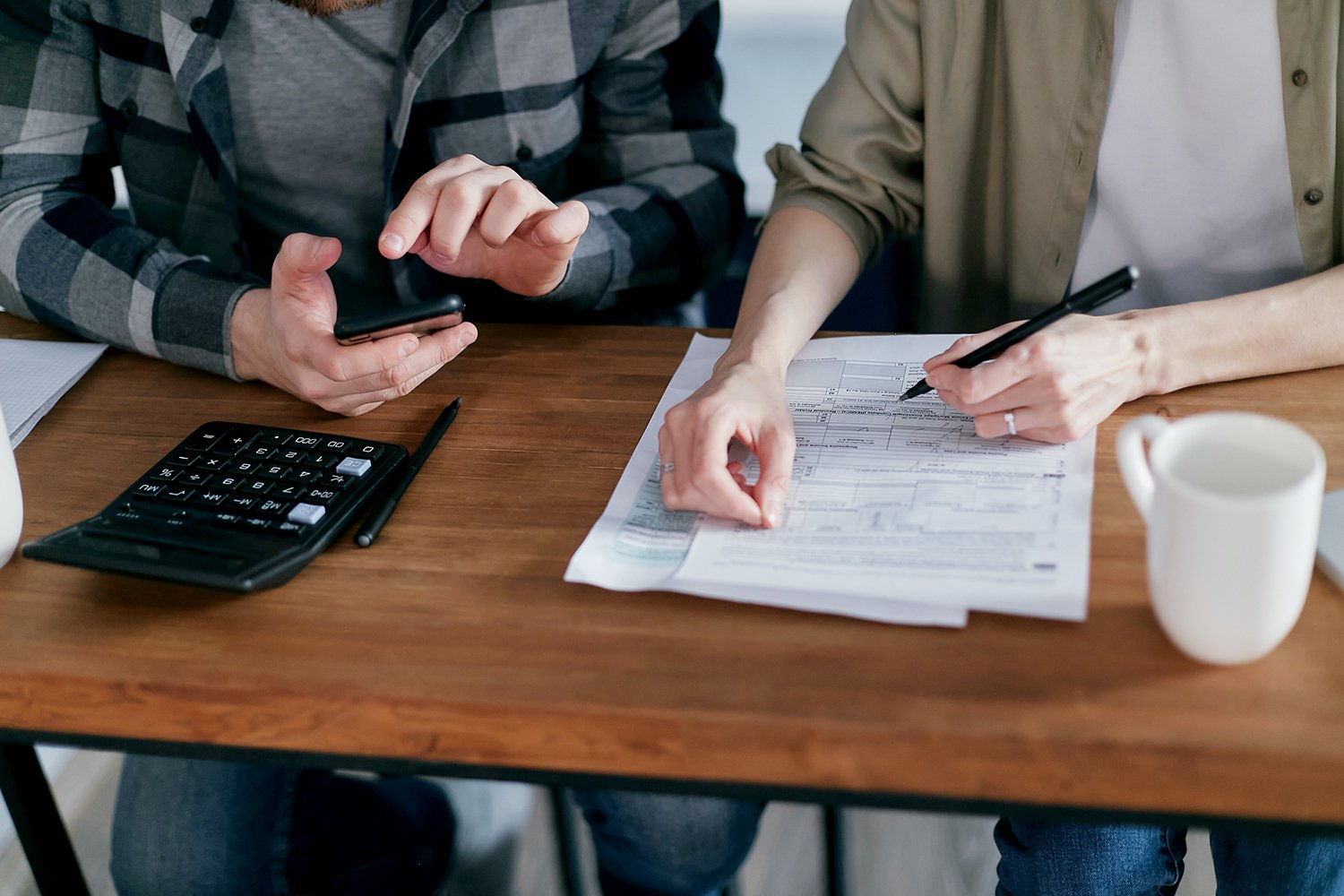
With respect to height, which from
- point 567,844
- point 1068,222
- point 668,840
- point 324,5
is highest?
point 324,5

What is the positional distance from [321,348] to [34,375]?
11.8 inches

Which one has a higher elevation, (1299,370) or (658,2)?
(658,2)

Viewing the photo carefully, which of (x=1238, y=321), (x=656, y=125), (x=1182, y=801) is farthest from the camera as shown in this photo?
(x=656, y=125)

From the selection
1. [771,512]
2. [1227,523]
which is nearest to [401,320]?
[771,512]

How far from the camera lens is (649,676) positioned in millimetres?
568

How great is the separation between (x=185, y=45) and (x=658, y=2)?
450 millimetres

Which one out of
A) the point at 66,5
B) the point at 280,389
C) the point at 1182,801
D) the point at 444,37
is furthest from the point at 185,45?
the point at 1182,801

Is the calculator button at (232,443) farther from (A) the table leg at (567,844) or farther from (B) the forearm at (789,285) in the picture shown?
(A) the table leg at (567,844)

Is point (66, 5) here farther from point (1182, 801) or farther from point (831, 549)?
point (1182, 801)

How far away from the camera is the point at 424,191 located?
81cm

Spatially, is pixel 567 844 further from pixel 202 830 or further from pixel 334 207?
pixel 334 207

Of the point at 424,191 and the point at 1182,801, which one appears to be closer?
the point at 1182,801

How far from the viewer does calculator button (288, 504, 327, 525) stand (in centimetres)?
69

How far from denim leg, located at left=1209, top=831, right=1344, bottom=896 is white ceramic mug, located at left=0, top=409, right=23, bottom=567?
790 mm
